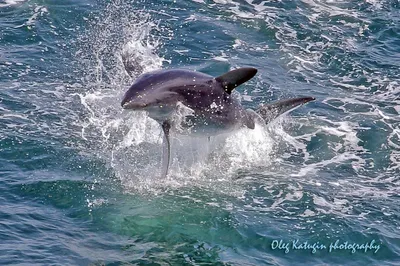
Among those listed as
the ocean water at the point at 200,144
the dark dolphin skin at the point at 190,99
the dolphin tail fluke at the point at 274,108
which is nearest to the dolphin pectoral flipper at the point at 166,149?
the dark dolphin skin at the point at 190,99

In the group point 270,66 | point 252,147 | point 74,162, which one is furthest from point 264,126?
point 270,66

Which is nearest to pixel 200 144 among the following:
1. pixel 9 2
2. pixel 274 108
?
pixel 274 108

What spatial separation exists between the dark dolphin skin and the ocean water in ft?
3.07

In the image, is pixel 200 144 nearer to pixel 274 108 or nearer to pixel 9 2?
pixel 274 108

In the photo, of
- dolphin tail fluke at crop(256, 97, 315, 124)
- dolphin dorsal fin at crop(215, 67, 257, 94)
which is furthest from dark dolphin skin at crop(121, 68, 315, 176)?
dolphin tail fluke at crop(256, 97, 315, 124)

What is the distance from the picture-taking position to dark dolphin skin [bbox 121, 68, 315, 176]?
1458 centimetres

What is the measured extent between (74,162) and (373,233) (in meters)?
6.07

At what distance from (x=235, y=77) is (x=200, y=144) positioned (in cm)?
225

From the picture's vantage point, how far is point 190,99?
15359 mm

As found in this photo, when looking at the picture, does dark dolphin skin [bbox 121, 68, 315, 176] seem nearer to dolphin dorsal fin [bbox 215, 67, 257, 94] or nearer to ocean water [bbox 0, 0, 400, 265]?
dolphin dorsal fin [bbox 215, 67, 257, 94]

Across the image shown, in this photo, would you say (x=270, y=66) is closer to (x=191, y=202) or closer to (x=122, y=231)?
(x=191, y=202)

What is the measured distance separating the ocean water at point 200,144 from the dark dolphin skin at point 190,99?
94 cm

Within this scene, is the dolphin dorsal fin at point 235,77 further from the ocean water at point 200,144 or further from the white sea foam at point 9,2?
the white sea foam at point 9,2

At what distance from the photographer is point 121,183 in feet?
51.9
